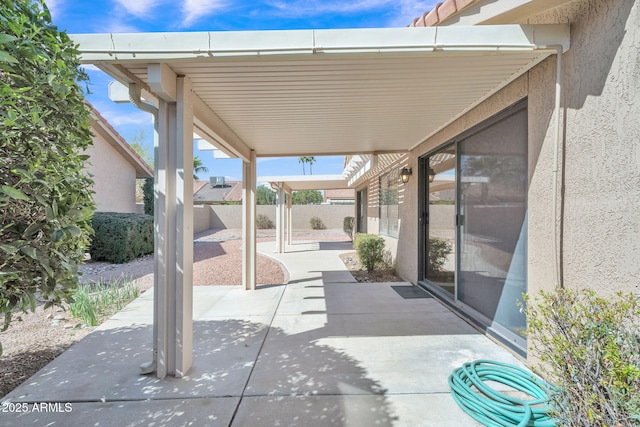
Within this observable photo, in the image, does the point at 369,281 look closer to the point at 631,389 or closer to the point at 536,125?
the point at 536,125

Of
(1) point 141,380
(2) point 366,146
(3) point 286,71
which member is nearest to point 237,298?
(1) point 141,380

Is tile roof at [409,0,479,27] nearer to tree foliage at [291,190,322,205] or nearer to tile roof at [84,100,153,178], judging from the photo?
tile roof at [84,100,153,178]

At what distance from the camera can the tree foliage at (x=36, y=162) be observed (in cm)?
152

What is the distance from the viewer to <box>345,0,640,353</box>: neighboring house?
2.20m

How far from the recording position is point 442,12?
2977 mm

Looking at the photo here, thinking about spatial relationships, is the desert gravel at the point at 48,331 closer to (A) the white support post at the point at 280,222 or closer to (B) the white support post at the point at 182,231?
(B) the white support post at the point at 182,231

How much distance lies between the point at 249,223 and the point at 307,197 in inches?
1311

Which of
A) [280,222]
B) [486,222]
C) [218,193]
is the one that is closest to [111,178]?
[280,222]

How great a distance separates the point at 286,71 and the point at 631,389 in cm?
313

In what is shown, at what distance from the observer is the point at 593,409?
175 cm

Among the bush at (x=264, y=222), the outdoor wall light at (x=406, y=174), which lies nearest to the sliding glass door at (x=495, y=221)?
the outdoor wall light at (x=406, y=174)

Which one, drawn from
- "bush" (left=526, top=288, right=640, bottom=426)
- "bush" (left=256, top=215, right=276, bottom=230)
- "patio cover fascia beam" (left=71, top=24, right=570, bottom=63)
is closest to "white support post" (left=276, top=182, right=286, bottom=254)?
"patio cover fascia beam" (left=71, top=24, right=570, bottom=63)

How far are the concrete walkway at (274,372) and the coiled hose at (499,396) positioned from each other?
11cm

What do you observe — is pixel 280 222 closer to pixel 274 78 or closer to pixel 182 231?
pixel 182 231
